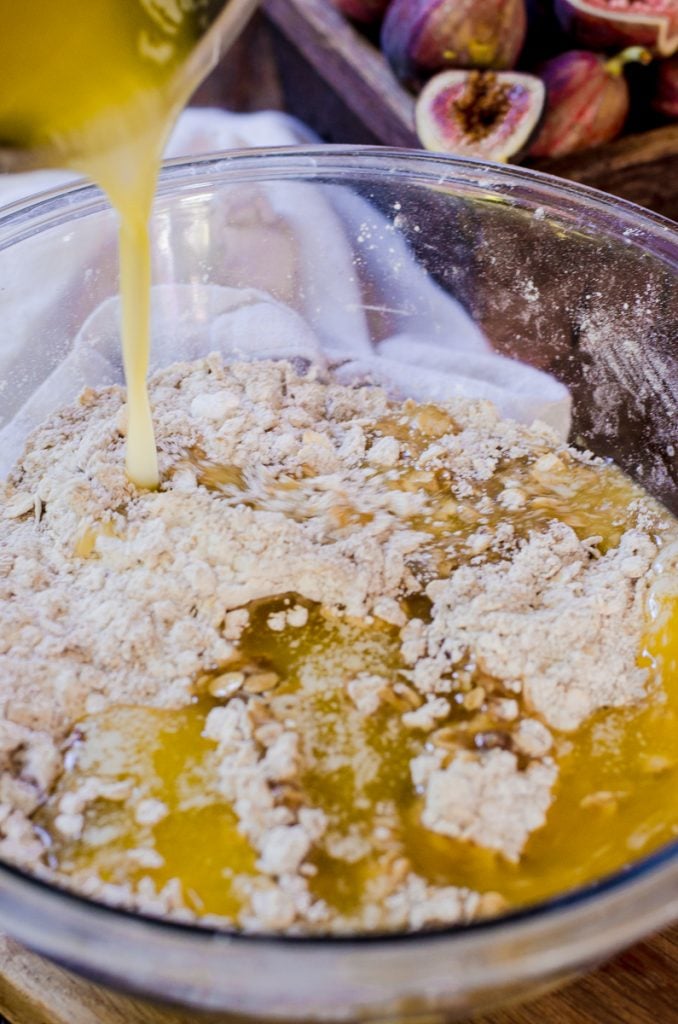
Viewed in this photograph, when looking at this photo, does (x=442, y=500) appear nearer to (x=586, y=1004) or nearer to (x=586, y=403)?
(x=586, y=403)

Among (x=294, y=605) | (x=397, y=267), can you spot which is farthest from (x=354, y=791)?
(x=397, y=267)

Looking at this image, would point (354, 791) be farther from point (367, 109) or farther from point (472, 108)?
point (367, 109)

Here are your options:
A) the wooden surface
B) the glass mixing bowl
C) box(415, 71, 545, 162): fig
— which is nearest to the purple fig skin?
box(415, 71, 545, 162): fig

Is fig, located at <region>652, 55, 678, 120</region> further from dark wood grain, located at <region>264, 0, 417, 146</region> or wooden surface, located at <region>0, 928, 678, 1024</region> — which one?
wooden surface, located at <region>0, 928, 678, 1024</region>

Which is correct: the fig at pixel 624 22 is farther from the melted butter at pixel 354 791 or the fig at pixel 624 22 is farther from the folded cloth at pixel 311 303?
the melted butter at pixel 354 791

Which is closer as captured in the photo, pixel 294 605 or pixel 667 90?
pixel 294 605

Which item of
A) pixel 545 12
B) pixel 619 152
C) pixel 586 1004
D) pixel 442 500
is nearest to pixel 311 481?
pixel 442 500
